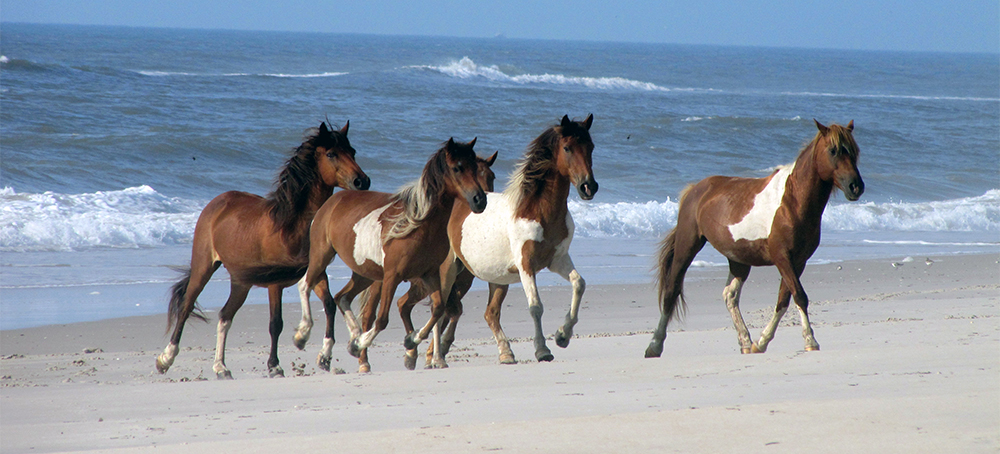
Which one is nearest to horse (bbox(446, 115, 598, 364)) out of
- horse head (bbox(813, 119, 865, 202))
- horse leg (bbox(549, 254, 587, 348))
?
horse leg (bbox(549, 254, 587, 348))

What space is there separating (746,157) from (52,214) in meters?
18.2

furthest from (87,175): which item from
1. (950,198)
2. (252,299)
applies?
(950,198)

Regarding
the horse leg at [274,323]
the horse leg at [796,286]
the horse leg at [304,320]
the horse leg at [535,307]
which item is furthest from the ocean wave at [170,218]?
the horse leg at [796,286]

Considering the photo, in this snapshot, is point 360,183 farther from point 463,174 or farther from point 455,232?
point 463,174

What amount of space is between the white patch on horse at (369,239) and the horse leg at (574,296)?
111 cm

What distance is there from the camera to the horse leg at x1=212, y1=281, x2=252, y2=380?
6180mm

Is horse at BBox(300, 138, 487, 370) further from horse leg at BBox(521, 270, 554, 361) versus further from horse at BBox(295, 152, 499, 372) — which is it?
horse leg at BBox(521, 270, 554, 361)

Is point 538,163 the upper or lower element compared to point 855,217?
upper

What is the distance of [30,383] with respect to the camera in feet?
19.7

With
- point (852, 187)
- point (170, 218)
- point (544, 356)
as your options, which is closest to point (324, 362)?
point (544, 356)

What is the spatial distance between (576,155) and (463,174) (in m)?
0.71

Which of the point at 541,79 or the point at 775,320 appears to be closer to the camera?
the point at 775,320

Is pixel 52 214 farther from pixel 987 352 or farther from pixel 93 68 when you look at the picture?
pixel 93 68

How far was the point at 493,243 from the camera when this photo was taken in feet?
19.8
